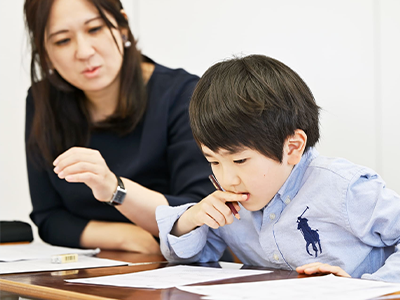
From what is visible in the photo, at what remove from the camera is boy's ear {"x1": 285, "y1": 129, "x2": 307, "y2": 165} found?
2.94 feet

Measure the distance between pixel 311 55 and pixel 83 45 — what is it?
881mm

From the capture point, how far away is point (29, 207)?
7.91 ft

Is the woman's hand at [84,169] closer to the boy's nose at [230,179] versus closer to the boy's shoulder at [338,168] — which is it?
the boy's nose at [230,179]

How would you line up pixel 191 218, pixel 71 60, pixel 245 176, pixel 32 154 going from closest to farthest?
pixel 245 176, pixel 191 218, pixel 71 60, pixel 32 154

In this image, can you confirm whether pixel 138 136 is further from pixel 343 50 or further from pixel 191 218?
pixel 343 50

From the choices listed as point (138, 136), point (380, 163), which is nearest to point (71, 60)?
point (138, 136)

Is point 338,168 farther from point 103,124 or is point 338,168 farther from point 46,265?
point 103,124

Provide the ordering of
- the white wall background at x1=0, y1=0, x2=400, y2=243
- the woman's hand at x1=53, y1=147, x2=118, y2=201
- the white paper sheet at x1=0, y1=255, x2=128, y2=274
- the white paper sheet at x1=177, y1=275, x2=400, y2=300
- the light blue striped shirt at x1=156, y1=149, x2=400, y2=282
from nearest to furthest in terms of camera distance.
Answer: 1. the white paper sheet at x1=177, y1=275, x2=400, y2=300
2. the light blue striped shirt at x1=156, y1=149, x2=400, y2=282
3. the white paper sheet at x1=0, y1=255, x2=128, y2=274
4. the woman's hand at x1=53, y1=147, x2=118, y2=201
5. the white wall background at x1=0, y1=0, x2=400, y2=243

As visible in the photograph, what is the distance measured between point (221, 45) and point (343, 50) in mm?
579

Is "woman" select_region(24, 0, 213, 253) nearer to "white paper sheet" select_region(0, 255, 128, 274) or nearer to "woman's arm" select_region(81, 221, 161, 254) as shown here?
"woman's arm" select_region(81, 221, 161, 254)

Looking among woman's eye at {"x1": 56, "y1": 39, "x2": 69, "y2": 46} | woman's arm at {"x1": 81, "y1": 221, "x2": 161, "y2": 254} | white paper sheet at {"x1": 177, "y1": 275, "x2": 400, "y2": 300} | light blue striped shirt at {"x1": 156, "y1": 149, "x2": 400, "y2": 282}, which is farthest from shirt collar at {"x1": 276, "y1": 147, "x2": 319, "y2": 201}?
woman's eye at {"x1": 56, "y1": 39, "x2": 69, "y2": 46}

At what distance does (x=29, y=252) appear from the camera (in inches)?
49.3

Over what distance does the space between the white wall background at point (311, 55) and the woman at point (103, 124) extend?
10.7 inches

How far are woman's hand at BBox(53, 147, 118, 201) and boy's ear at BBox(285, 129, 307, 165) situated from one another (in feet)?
1.46
